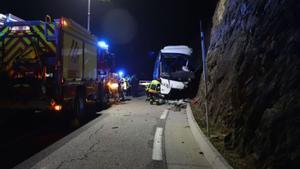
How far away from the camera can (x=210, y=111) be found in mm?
8508

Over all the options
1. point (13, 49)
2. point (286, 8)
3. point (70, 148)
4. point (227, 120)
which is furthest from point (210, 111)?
point (13, 49)

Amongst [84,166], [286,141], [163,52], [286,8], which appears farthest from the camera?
[163,52]

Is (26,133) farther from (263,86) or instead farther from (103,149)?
(263,86)

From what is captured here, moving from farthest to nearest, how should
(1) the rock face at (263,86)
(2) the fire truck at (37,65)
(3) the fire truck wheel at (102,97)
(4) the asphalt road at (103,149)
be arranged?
(3) the fire truck wheel at (102,97), (2) the fire truck at (37,65), (4) the asphalt road at (103,149), (1) the rock face at (263,86)

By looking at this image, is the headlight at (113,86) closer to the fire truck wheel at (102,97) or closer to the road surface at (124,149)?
the fire truck wheel at (102,97)

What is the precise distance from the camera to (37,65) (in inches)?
314

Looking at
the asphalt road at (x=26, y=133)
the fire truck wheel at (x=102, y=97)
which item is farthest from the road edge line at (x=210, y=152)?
the fire truck wheel at (x=102, y=97)

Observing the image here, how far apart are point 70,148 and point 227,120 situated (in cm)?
418

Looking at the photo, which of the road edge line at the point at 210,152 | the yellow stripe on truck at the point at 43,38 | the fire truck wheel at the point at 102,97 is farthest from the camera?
the fire truck wheel at the point at 102,97

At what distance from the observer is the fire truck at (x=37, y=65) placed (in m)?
7.92

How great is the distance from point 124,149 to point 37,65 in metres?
4.09

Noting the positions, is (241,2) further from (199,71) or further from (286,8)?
(199,71)

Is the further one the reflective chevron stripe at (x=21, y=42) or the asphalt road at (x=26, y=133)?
the reflective chevron stripe at (x=21, y=42)

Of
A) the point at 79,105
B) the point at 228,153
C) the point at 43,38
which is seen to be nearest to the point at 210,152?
the point at 228,153
